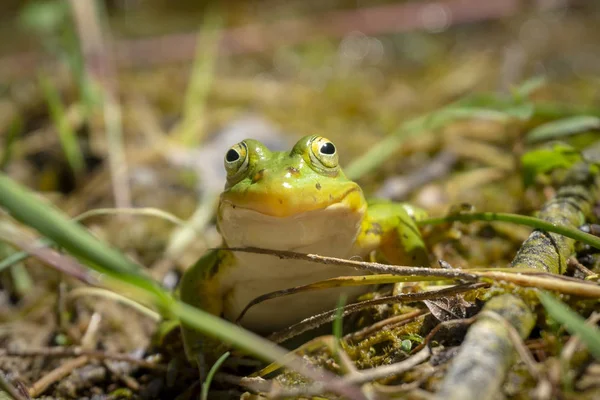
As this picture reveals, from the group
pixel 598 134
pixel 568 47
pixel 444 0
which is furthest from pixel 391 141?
pixel 444 0

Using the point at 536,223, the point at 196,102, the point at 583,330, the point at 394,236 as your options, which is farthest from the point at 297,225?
the point at 196,102

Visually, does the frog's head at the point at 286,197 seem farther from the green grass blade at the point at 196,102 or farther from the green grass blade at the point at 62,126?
the green grass blade at the point at 196,102

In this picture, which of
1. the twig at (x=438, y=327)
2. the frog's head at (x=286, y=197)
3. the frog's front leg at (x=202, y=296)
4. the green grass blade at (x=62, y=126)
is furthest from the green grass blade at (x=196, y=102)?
the twig at (x=438, y=327)

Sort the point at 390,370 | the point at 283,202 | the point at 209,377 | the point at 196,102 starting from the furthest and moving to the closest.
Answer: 1. the point at 196,102
2. the point at 283,202
3. the point at 209,377
4. the point at 390,370

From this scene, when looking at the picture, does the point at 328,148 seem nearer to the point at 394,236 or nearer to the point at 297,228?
the point at 297,228

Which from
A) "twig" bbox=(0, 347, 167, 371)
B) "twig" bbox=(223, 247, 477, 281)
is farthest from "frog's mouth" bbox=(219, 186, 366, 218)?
"twig" bbox=(0, 347, 167, 371)

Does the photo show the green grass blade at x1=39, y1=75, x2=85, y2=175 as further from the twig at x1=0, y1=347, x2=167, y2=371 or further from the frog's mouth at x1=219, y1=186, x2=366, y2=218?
the frog's mouth at x1=219, y1=186, x2=366, y2=218

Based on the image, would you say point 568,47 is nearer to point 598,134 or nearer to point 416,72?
point 416,72
